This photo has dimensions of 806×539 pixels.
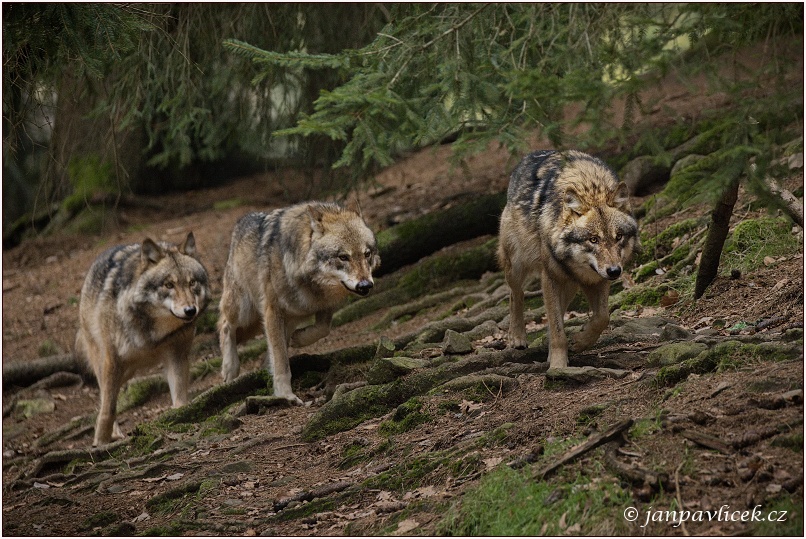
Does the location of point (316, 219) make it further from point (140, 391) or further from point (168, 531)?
point (140, 391)

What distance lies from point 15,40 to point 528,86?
162 inches

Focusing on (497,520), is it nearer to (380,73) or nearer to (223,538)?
(223,538)

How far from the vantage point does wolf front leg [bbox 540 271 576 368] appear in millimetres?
7996

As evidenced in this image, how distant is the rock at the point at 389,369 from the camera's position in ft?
29.6

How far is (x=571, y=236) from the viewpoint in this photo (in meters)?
7.84

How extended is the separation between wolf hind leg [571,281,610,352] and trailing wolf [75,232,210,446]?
15.1ft

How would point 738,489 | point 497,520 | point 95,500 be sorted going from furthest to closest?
1. point 95,500
2. point 497,520
3. point 738,489

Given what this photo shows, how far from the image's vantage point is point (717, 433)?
5734 millimetres

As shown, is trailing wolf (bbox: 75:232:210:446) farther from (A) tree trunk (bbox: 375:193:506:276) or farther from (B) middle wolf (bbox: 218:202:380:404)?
(A) tree trunk (bbox: 375:193:506:276)

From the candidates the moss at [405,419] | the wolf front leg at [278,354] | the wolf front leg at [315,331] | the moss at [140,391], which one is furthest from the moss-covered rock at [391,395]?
the moss at [140,391]

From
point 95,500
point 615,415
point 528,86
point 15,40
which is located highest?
point 15,40

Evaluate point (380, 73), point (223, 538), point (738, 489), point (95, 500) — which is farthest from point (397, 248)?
point (738, 489)

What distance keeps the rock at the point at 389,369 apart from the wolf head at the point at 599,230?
2.11 m

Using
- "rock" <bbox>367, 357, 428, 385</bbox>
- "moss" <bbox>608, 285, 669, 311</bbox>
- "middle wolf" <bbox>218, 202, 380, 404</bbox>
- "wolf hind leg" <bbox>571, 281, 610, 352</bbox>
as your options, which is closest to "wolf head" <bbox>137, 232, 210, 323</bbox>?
"middle wolf" <bbox>218, 202, 380, 404</bbox>
